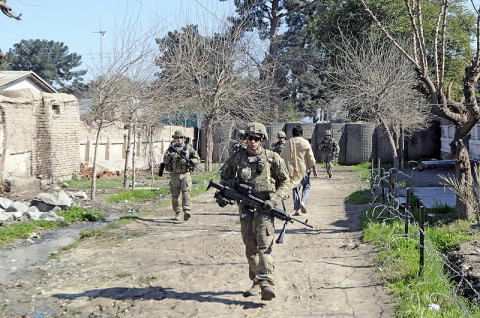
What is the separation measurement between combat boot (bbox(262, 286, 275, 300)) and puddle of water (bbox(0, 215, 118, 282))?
3.07m

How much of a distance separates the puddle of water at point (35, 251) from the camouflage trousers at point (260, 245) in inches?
113

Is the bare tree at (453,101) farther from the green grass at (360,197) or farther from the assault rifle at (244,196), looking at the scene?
the green grass at (360,197)

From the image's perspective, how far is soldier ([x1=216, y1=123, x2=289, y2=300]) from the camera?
4.91 m

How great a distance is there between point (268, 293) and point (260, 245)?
48 centimetres

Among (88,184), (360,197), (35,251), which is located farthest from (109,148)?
(35,251)

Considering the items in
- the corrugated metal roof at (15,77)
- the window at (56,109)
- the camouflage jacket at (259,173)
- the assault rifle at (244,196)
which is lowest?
the assault rifle at (244,196)

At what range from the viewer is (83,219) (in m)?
9.75

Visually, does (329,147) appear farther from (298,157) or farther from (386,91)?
(298,157)

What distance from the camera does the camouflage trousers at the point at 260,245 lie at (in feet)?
15.8

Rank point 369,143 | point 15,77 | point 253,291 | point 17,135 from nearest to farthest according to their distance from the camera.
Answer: point 253,291, point 17,135, point 15,77, point 369,143

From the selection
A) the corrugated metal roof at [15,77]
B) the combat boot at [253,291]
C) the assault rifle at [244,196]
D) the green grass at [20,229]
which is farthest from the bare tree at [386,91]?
the corrugated metal roof at [15,77]

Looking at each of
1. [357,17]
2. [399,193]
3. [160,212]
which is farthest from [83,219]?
[357,17]

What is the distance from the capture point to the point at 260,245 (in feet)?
16.2

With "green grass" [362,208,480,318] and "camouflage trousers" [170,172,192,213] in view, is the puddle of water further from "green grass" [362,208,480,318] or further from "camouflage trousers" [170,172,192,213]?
"green grass" [362,208,480,318]
